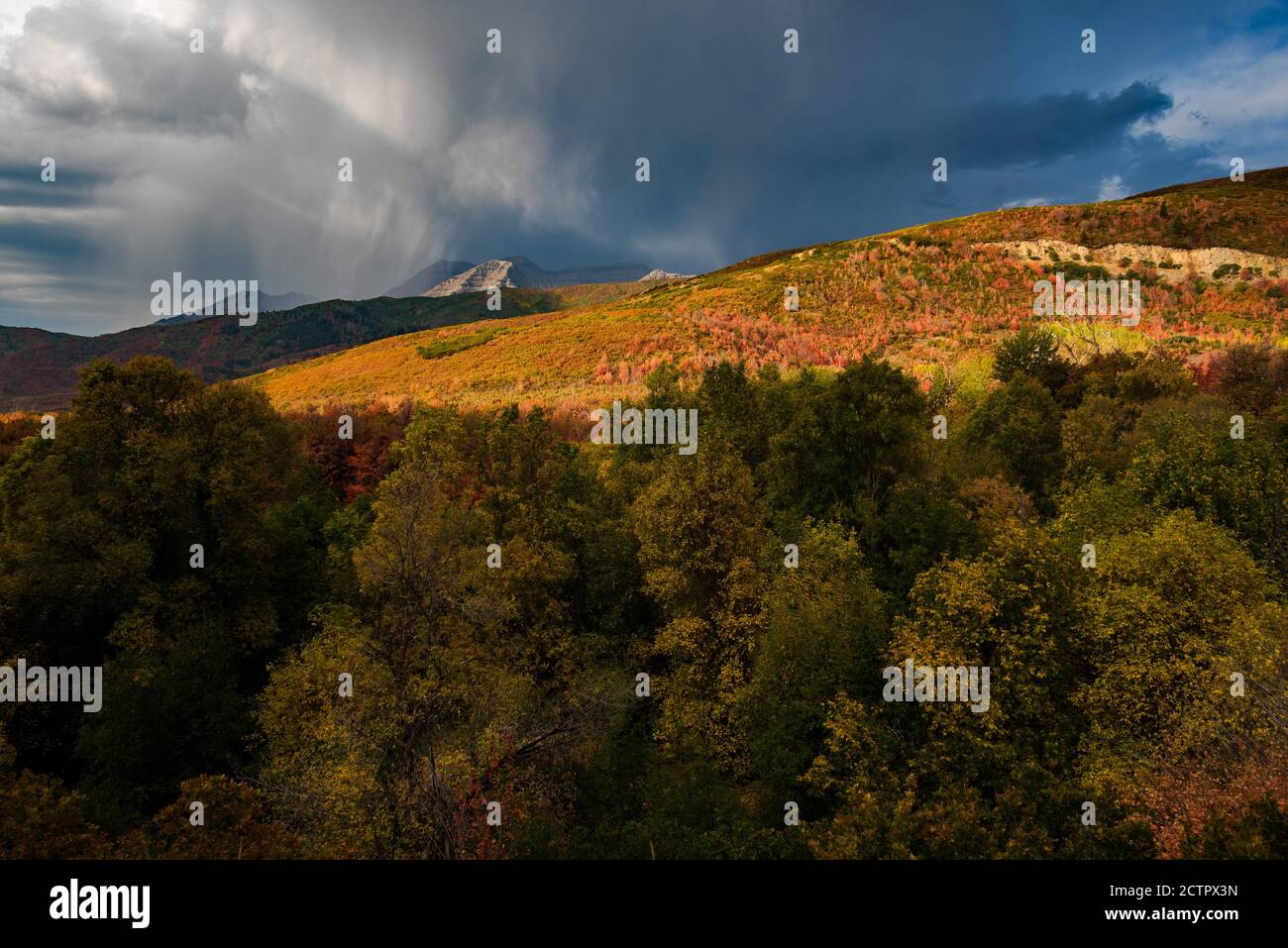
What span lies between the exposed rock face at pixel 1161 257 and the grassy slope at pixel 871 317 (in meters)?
2.48

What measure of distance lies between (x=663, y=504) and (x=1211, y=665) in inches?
819

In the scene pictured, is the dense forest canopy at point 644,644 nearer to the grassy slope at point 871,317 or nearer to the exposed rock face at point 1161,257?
the grassy slope at point 871,317

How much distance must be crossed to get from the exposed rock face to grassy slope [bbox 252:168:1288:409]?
2.48 metres

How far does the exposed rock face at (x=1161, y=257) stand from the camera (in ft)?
310

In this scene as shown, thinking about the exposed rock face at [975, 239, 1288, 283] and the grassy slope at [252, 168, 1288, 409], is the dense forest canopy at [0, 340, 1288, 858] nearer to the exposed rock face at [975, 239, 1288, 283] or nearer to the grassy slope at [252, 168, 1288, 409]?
the grassy slope at [252, 168, 1288, 409]

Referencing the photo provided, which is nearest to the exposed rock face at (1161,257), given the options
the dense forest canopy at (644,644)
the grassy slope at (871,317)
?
the grassy slope at (871,317)

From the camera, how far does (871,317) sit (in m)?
108

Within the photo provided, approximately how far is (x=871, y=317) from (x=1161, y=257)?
4713 centimetres

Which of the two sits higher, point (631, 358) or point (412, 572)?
point (631, 358)

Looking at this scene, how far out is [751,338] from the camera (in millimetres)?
107000
